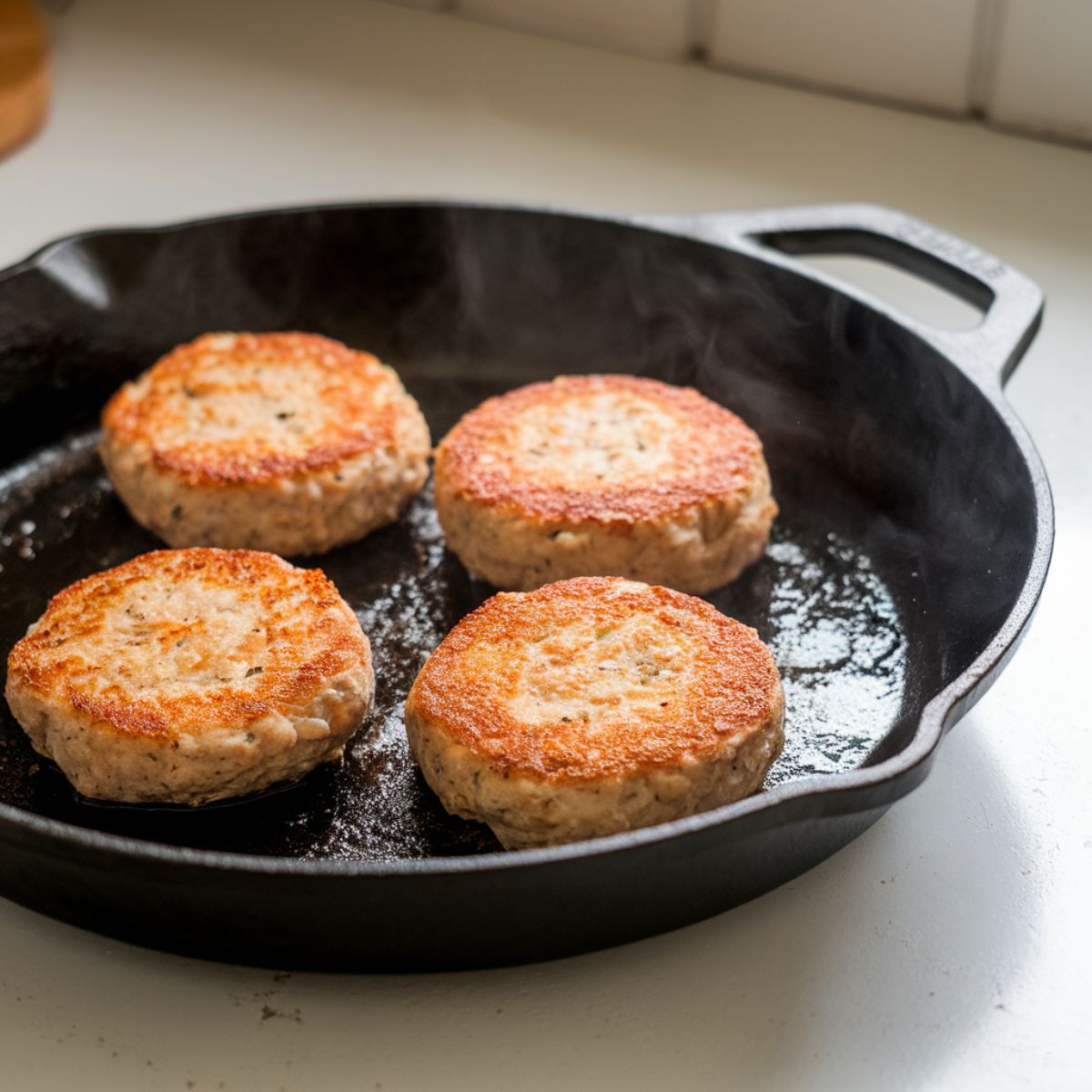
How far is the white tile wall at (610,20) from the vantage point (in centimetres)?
414

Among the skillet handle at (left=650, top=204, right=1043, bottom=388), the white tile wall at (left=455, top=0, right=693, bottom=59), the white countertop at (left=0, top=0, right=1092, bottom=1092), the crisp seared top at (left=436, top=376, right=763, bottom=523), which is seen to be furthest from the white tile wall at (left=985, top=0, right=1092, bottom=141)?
the crisp seared top at (left=436, top=376, right=763, bottom=523)

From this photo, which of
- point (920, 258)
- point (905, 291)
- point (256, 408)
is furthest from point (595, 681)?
point (905, 291)

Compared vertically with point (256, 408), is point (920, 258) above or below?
above

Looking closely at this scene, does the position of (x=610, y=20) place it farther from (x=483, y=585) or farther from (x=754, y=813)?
(x=754, y=813)

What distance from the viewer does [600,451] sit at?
242 centimetres

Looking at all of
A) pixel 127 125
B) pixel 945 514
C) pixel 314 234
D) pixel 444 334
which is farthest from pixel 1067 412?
pixel 127 125

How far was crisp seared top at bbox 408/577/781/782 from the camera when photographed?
1.77 meters

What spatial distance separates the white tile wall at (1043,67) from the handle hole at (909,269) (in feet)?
2.45

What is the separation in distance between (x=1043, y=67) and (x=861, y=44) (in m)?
0.48

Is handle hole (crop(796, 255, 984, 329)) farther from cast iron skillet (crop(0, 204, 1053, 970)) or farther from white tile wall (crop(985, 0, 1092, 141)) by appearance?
white tile wall (crop(985, 0, 1092, 141))

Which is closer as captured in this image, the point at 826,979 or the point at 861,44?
the point at 826,979

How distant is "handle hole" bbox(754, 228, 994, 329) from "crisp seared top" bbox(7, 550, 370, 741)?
1.13m

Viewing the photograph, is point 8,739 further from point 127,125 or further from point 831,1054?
point 127,125

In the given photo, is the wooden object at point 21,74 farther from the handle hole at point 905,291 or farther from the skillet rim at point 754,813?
the skillet rim at point 754,813
